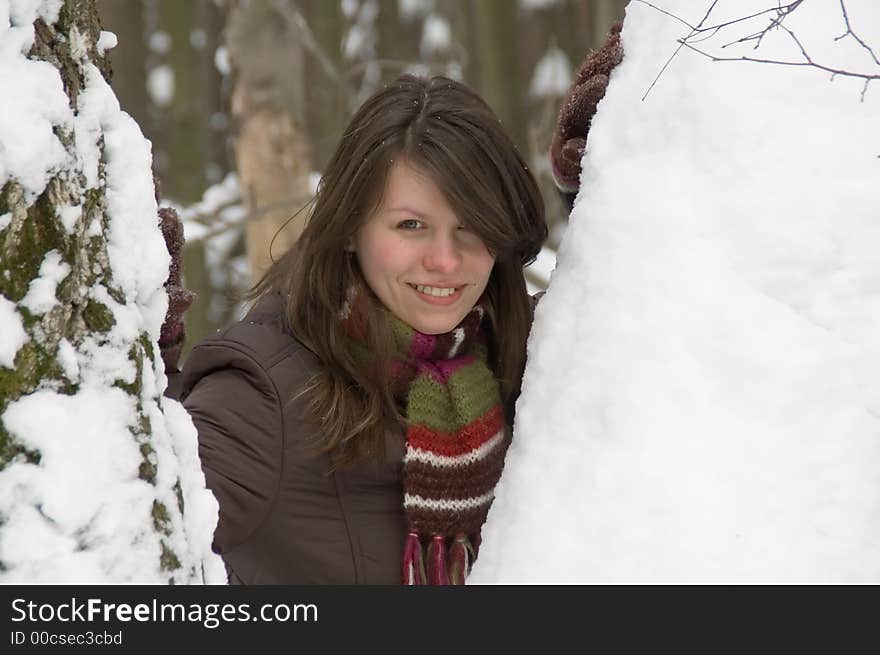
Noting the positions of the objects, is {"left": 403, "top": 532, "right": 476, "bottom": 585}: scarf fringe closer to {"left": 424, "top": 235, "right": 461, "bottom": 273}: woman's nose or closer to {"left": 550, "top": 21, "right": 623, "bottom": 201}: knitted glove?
{"left": 424, "top": 235, "right": 461, "bottom": 273}: woman's nose

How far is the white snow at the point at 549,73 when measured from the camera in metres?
10.1

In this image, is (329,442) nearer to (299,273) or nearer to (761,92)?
(299,273)

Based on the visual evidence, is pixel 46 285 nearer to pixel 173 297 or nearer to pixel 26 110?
pixel 26 110

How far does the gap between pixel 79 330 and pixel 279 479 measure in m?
0.92

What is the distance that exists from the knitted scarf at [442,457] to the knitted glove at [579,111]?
0.56 metres

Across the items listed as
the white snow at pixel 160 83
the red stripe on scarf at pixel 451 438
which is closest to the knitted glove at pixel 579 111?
the red stripe on scarf at pixel 451 438

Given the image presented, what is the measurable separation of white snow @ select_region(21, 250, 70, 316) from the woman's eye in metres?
1.07

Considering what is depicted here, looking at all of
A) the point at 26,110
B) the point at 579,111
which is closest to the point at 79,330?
the point at 26,110

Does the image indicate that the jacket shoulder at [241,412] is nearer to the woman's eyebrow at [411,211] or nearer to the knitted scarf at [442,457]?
the knitted scarf at [442,457]

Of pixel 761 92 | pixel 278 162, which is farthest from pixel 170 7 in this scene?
pixel 761 92

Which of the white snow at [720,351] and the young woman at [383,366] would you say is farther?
the young woman at [383,366]

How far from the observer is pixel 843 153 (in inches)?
76.5

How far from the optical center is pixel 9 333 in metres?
1.42

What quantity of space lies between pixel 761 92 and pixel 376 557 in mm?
1374
